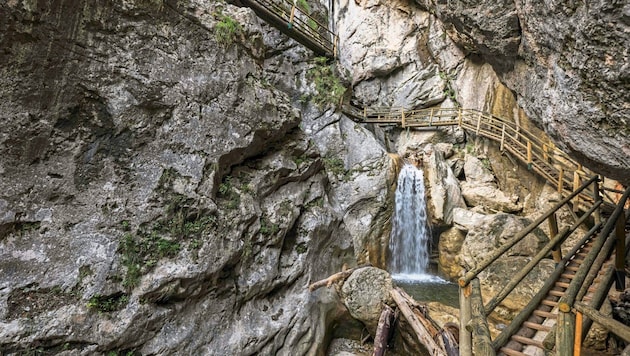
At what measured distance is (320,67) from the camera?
38.3ft

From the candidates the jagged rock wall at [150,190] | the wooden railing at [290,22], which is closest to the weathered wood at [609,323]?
the jagged rock wall at [150,190]

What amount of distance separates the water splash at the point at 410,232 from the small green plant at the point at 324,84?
13.9 ft

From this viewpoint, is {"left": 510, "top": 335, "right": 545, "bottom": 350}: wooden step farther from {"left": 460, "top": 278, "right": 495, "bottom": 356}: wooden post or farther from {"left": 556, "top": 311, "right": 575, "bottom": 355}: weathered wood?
{"left": 556, "top": 311, "right": 575, "bottom": 355}: weathered wood

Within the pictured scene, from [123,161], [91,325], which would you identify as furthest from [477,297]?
[123,161]

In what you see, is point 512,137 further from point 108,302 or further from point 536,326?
Answer: point 108,302

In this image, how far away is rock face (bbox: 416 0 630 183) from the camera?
8.77 feet

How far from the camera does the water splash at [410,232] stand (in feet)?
37.5

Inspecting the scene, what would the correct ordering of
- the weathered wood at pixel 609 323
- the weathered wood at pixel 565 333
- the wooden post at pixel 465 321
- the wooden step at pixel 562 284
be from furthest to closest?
the wooden step at pixel 562 284
the wooden post at pixel 465 321
the weathered wood at pixel 565 333
the weathered wood at pixel 609 323

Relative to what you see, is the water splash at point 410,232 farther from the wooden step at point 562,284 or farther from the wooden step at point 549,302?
the wooden step at point 549,302

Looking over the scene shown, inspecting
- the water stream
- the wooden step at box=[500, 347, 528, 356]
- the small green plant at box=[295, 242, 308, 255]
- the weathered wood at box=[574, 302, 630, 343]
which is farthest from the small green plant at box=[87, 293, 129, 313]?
the water stream

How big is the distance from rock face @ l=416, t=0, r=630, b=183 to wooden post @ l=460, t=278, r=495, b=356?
2051 mm

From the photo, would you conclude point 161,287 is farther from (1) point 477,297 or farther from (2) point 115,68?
(1) point 477,297

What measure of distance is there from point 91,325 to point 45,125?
2.54 metres

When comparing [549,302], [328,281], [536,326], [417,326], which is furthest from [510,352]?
[328,281]
